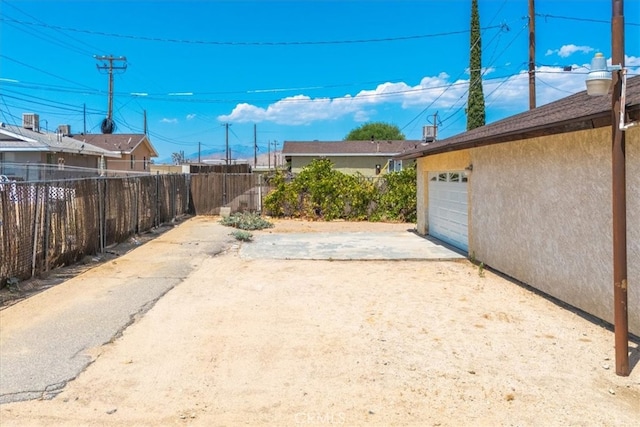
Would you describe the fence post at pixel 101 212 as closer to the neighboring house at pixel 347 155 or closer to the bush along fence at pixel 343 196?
the bush along fence at pixel 343 196

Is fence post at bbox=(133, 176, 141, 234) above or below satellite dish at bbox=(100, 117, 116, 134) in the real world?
below

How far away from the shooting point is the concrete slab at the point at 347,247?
10.5 m

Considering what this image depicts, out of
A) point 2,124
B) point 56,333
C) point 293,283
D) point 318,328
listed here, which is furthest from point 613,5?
point 2,124

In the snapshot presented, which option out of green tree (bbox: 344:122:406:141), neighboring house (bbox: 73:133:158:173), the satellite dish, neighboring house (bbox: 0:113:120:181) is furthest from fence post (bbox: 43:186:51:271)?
green tree (bbox: 344:122:406:141)

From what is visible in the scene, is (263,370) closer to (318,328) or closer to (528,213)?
(318,328)

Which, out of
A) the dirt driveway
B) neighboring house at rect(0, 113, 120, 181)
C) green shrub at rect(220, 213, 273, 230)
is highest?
neighboring house at rect(0, 113, 120, 181)

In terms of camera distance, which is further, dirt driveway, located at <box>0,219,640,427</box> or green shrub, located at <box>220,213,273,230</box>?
green shrub, located at <box>220,213,273,230</box>

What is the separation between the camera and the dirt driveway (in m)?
3.45

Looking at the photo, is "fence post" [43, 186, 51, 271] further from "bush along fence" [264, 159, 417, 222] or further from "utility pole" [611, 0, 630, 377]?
"bush along fence" [264, 159, 417, 222]

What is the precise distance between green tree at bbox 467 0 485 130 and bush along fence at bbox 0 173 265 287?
54.7 ft

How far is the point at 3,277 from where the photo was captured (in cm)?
675

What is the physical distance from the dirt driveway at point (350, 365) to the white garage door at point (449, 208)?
4.18 m

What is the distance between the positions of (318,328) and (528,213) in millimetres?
4209

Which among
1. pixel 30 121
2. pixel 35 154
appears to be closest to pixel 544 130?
pixel 35 154
